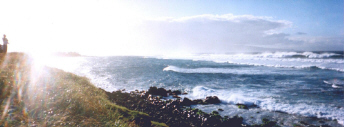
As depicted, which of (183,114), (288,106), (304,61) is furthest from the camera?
(304,61)

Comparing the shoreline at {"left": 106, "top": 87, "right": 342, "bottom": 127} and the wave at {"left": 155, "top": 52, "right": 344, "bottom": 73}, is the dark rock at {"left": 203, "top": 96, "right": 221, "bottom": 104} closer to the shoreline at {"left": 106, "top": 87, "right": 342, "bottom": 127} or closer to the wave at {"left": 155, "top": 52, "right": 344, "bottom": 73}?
the shoreline at {"left": 106, "top": 87, "right": 342, "bottom": 127}

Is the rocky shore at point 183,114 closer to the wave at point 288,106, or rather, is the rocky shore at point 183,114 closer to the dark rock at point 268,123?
the dark rock at point 268,123

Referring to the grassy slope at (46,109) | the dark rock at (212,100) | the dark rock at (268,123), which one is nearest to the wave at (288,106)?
the dark rock at (212,100)

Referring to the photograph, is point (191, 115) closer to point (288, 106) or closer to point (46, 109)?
point (288, 106)

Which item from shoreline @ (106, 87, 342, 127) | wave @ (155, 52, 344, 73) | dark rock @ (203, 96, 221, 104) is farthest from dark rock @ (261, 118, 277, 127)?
wave @ (155, 52, 344, 73)

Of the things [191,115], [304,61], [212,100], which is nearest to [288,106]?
[212,100]

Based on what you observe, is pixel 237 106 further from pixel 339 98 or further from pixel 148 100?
pixel 339 98

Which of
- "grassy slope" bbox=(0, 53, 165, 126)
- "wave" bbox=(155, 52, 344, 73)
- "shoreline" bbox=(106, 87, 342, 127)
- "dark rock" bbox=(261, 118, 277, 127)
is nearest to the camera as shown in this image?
"grassy slope" bbox=(0, 53, 165, 126)

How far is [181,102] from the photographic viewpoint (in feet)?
40.7

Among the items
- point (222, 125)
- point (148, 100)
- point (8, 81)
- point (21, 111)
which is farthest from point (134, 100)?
point (21, 111)

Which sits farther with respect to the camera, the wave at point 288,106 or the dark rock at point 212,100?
the dark rock at point 212,100

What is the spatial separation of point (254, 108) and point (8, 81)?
12.0 meters

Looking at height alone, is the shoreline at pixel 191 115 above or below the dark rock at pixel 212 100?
below

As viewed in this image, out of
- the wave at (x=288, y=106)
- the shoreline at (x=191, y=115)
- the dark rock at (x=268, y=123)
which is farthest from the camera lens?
the wave at (x=288, y=106)
